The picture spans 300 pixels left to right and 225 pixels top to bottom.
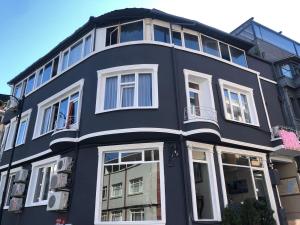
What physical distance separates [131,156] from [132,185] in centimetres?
109

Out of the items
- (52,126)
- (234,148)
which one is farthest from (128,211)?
(52,126)

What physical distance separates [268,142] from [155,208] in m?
7.51

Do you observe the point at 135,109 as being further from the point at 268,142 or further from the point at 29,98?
the point at 29,98

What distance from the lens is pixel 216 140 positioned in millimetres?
12312

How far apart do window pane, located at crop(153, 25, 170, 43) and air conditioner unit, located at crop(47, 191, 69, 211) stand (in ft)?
26.0

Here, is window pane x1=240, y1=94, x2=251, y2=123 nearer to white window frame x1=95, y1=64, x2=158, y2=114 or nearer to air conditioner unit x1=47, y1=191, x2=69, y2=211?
white window frame x1=95, y1=64, x2=158, y2=114

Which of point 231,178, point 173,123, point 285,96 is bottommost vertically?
point 231,178

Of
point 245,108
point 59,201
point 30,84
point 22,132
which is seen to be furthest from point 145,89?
point 30,84

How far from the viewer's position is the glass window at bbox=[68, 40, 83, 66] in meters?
15.3

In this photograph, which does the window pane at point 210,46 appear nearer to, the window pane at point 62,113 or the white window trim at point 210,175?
the white window trim at point 210,175

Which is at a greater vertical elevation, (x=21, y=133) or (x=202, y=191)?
(x=21, y=133)

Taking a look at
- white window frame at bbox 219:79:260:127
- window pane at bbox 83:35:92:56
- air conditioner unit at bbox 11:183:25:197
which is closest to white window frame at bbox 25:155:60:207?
air conditioner unit at bbox 11:183:25:197

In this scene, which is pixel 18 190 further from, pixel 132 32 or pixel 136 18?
pixel 136 18

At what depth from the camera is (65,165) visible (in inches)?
461
